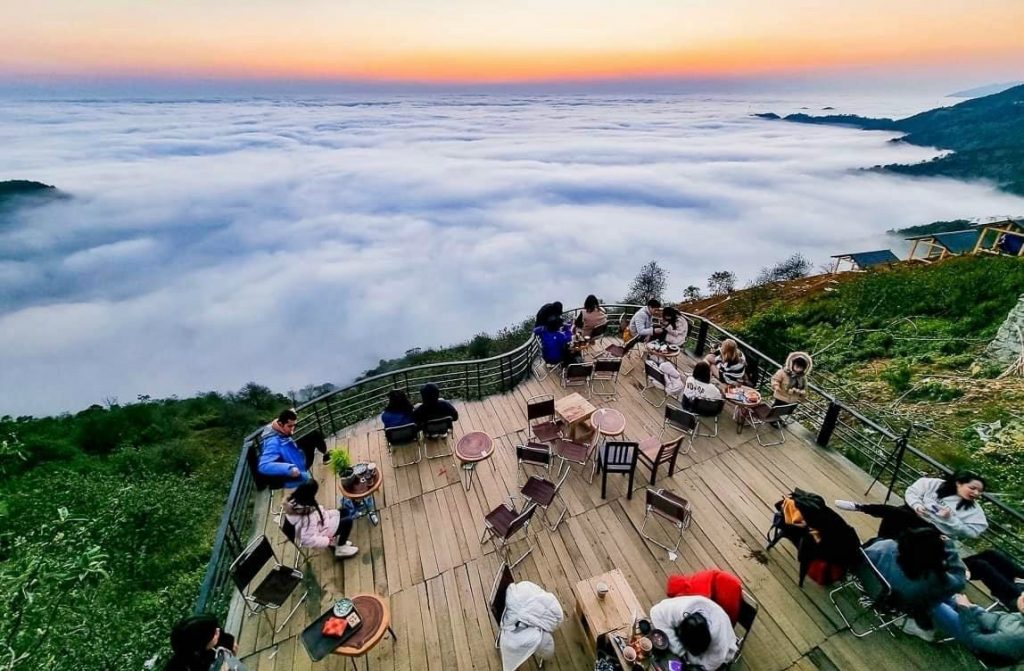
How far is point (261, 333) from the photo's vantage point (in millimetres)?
122250

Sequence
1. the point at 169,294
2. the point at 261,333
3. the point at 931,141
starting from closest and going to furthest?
A: the point at 261,333, the point at 169,294, the point at 931,141

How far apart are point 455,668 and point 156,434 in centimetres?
3899

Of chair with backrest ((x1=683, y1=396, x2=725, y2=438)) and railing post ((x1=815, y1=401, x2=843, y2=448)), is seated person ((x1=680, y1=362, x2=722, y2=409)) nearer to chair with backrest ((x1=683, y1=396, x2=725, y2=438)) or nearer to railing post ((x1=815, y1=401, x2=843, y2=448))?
chair with backrest ((x1=683, y1=396, x2=725, y2=438))

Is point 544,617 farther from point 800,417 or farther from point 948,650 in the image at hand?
point 800,417

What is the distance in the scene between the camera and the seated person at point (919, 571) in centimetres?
432

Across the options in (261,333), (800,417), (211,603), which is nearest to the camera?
(211,603)

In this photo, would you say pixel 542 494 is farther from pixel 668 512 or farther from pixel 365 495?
pixel 365 495

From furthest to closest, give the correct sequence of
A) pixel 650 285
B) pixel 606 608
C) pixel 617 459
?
pixel 650 285, pixel 617 459, pixel 606 608

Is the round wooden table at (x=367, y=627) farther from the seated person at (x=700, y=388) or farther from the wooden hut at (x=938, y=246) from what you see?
the wooden hut at (x=938, y=246)

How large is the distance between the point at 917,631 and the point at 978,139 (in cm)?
21153

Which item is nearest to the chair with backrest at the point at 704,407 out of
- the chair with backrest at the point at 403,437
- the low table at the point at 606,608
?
the low table at the point at 606,608

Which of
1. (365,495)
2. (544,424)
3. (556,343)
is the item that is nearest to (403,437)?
(365,495)

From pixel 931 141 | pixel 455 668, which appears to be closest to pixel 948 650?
pixel 455 668

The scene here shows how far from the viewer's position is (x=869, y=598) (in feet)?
17.3
